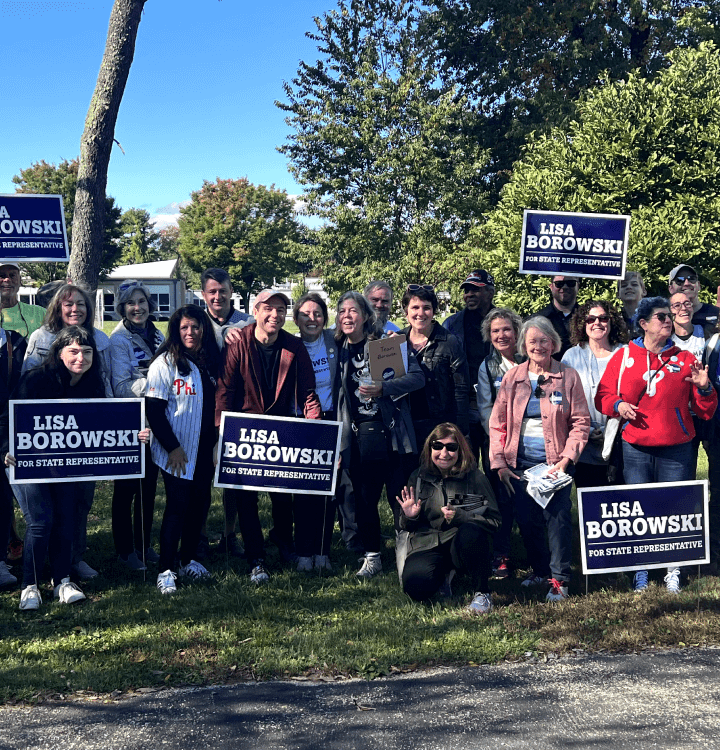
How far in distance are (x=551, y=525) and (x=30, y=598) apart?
3794mm

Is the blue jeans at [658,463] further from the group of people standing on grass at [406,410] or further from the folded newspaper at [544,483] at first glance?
the folded newspaper at [544,483]

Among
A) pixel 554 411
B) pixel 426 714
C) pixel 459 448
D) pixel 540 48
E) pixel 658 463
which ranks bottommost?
pixel 426 714

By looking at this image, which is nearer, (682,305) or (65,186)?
(682,305)

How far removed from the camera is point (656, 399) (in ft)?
19.6

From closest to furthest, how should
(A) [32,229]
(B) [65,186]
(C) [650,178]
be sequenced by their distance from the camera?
(A) [32,229] → (C) [650,178] → (B) [65,186]

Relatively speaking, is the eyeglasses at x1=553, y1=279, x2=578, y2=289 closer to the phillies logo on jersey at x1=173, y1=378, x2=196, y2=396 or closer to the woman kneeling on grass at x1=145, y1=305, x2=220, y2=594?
the woman kneeling on grass at x1=145, y1=305, x2=220, y2=594

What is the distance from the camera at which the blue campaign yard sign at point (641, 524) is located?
5.59m

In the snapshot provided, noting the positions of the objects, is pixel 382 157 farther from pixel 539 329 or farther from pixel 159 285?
pixel 159 285

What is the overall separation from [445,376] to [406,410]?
418 mm

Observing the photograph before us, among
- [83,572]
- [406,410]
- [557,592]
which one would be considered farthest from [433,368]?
[83,572]

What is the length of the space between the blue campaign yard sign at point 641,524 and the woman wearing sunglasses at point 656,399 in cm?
41

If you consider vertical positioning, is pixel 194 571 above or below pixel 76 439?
below

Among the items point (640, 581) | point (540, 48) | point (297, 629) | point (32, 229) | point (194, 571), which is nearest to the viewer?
point (297, 629)

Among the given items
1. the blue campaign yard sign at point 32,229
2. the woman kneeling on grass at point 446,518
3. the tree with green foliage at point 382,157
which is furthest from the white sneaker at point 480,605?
the tree with green foliage at point 382,157
